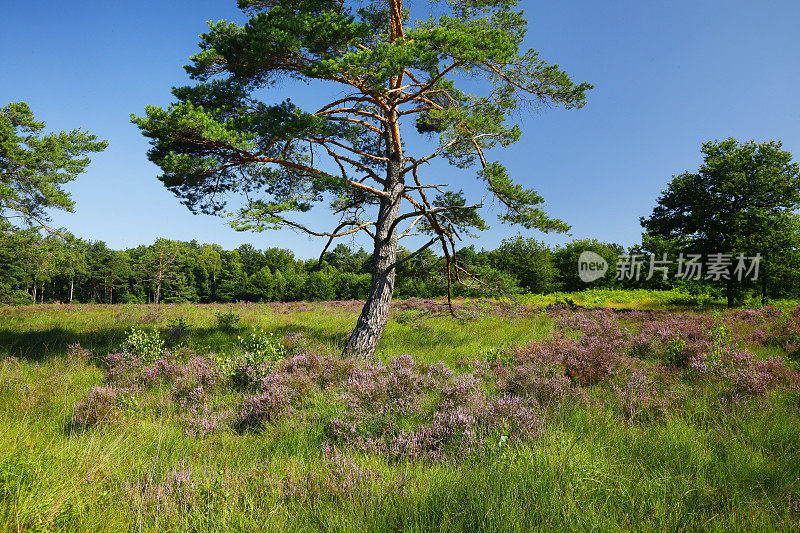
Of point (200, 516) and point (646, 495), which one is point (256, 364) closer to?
point (200, 516)

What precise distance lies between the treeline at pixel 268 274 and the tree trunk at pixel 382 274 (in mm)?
468

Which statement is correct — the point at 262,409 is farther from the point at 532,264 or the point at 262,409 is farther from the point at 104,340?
the point at 532,264

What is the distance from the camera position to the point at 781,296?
1086 inches

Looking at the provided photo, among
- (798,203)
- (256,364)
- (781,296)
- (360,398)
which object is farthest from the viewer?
(781,296)

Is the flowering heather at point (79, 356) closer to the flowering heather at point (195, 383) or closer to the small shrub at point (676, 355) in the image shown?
the flowering heather at point (195, 383)

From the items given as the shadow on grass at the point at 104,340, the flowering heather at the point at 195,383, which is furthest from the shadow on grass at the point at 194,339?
the flowering heather at the point at 195,383

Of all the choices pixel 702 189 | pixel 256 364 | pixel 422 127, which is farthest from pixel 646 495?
pixel 702 189

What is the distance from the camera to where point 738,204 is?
21.0m

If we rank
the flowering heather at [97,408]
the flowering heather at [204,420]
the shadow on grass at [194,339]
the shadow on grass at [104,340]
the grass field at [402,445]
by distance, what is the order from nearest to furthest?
the grass field at [402,445]
the flowering heather at [204,420]
the flowering heather at [97,408]
the shadow on grass at [104,340]
the shadow on grass at [194,339]

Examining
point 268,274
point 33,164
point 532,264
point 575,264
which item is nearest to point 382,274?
point 33,164

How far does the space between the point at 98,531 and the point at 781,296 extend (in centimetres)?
4268

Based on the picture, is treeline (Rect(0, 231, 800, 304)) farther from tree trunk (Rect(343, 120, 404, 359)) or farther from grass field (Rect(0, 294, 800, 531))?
grass field (Rect(0, 294, 800, 531))

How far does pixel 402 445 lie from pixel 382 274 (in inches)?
197

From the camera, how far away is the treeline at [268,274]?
29.9ft
